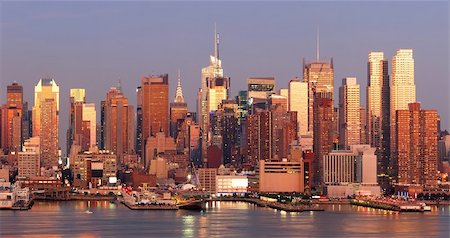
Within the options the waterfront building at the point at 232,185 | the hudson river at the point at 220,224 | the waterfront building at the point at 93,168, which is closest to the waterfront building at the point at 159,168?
the waterfront building at the point at 93,168

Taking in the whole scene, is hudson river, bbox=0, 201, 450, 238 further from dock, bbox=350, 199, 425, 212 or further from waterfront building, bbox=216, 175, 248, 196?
waterfront building, bbox=216, 175, 248, 196

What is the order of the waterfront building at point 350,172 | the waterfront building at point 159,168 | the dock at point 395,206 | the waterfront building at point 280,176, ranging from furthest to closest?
the waterfront building at point 159,168 → the waterfront building at point 280,176 → the waterfront building at point 350,172 → the dock at point 395,206

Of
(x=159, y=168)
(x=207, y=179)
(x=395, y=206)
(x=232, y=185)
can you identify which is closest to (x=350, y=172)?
(x=232, y=185)

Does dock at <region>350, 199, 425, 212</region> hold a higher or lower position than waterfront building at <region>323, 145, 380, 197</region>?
lower

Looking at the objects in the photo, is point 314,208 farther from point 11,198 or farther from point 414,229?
point 414,229

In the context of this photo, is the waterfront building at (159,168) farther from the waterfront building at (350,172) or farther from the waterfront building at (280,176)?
the waterfront building at (280,176)

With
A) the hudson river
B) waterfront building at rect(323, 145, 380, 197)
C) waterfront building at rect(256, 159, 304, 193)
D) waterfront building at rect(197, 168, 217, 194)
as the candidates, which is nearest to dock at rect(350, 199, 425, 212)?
the hudson river
